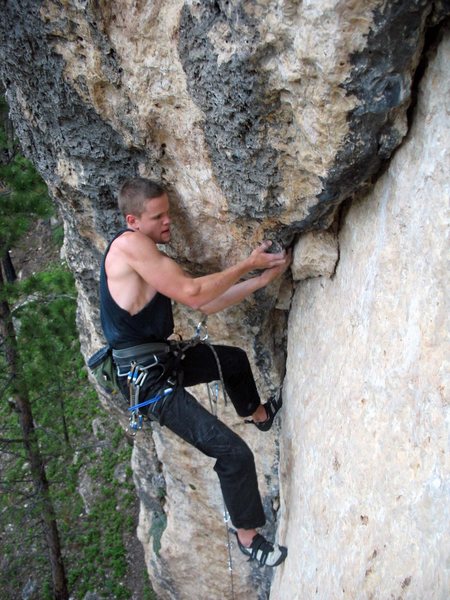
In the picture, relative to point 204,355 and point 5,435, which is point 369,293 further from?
point 5,435

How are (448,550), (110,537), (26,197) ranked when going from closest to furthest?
1. (448,550)
2. (26,197)
3. (110,537)

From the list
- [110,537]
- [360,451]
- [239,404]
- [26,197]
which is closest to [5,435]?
[110,537]

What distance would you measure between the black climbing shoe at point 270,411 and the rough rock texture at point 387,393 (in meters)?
0.83

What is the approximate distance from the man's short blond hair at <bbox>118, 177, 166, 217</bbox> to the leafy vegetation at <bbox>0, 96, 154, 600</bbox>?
139 inches

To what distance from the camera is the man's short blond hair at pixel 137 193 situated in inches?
140

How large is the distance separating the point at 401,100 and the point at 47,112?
7.65 ft

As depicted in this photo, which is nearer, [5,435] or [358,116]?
[358,116]

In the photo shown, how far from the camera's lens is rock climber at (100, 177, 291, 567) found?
3.51 metres

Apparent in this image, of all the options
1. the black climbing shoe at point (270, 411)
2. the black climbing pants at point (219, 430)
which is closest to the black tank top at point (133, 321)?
the black climbing pants at point (219, 430)

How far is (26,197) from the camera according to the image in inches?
269

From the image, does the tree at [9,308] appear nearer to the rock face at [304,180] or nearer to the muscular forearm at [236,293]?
the rock face at [304,180]

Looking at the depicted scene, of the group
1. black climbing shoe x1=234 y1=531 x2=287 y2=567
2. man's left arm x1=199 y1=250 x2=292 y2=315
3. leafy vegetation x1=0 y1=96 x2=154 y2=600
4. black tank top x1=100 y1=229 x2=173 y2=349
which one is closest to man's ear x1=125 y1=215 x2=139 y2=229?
black tank top x1=100 y1=229 x2=173 y2=349

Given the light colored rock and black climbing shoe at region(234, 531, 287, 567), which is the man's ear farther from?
black climbing shoe at region(234, 531, 287, 567)

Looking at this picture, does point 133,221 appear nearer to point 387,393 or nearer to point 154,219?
point 154,219
